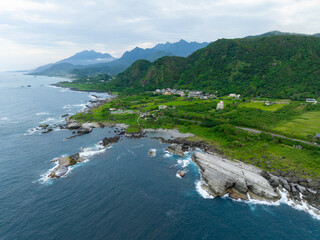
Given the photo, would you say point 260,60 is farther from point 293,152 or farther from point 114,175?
point 114,175

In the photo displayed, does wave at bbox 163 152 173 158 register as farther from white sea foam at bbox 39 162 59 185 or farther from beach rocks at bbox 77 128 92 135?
beach rocks at bbox 77 128 92 135

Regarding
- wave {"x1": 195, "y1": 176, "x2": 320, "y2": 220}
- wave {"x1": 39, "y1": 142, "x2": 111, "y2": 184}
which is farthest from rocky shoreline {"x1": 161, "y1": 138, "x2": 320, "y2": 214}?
wave {"x1": 39, "y1": 142, "x2": 111, "y2": 184}

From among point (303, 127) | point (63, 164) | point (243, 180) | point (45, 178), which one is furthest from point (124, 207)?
point (303, 127)

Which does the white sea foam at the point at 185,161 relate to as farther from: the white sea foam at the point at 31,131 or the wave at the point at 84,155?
the white sea foam at the point at 31,131

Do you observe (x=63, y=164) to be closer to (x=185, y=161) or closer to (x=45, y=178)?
(x=45, y=178)

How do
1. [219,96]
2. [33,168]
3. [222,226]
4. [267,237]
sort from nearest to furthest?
[267,237] < [222,226] < [33,168] < [219,96]

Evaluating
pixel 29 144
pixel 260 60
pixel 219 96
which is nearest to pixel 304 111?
pixel 219 96
